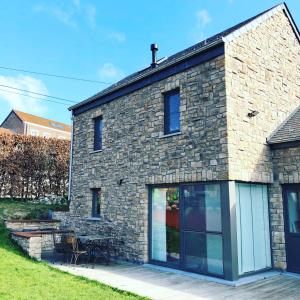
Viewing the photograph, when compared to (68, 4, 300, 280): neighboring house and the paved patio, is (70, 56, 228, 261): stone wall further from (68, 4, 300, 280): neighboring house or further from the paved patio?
the paved patio

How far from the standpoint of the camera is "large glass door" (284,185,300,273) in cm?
846

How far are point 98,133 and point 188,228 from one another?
241 inches

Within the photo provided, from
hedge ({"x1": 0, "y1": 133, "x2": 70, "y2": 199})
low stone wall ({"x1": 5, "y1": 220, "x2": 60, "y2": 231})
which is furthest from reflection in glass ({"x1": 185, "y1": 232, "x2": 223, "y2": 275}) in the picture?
hedge ({"x1": 0, "y1": 133, "x2": 70, "y2": 199})

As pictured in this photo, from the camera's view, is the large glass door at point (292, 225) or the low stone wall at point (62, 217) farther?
the low stone wall at point (62, 217)

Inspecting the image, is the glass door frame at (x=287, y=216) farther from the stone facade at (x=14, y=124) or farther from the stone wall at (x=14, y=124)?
the stone wall at (x=14, y=124)

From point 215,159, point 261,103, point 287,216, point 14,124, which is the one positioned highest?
point 14,124

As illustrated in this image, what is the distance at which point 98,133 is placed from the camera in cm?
1312

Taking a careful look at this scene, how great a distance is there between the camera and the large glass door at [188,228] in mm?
8008

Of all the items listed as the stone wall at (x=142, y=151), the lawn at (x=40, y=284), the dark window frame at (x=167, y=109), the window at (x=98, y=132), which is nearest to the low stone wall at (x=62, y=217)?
the stone wall at (x=142, y=151)

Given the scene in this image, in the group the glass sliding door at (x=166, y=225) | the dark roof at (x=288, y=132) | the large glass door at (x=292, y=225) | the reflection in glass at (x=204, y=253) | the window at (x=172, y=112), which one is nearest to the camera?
the reflection in glass at (x=204, y=253)

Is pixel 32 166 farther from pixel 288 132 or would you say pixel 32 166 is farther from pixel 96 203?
pixel 288 132

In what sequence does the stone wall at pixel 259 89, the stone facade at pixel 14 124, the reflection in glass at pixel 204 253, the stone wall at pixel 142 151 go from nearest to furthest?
the reflection in glass at pixel 204 253 → the stone wall at pixel 259 89 → the stone wall at pixel 142 151 → the stone facade at pixel 14 124

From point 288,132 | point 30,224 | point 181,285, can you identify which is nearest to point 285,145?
point 288,132

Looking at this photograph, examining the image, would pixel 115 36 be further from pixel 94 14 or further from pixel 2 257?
pixel 2 257
